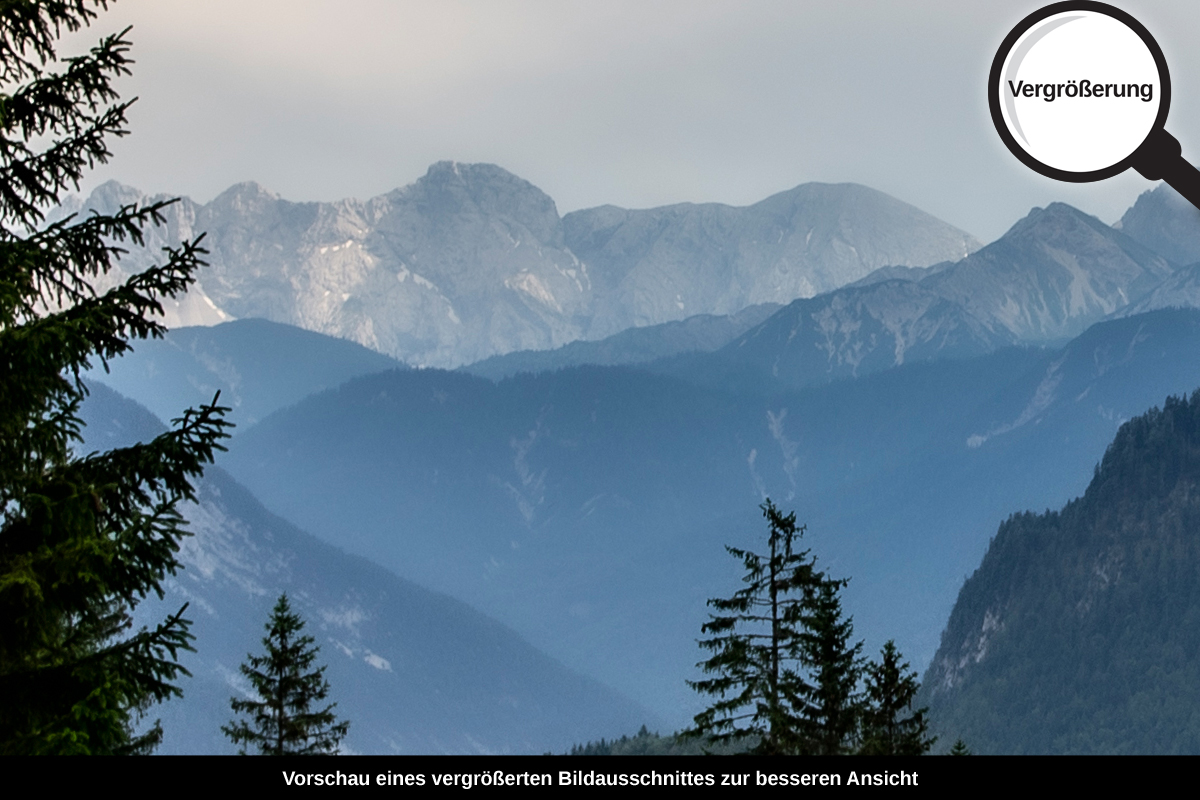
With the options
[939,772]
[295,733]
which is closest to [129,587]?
[939,772]

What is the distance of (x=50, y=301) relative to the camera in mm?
17078

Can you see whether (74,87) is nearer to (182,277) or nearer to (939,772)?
(182,277)

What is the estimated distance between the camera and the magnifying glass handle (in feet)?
22.0

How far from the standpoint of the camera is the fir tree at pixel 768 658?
28.0m

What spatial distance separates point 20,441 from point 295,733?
23.9 meters

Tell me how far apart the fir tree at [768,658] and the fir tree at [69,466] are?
15.1 m

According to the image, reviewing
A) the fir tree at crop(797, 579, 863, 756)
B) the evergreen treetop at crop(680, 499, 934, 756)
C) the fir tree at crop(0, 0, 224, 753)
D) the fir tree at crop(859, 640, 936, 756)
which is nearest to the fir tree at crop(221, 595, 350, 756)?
the evergreen treetop at crop(680, 499, 934, 756)

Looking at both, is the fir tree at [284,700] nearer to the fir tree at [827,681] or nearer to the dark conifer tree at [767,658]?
the dark conifer tree at [767,658]

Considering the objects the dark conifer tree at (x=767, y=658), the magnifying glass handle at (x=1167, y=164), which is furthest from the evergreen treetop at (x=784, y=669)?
the magnifying glass handle at (x=1167, y=164)

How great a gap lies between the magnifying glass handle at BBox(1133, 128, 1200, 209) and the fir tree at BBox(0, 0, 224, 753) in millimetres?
9977

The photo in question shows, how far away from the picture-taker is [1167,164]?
6965 mm

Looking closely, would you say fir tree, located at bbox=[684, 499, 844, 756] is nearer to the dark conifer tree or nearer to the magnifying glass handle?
the dark conifer tree

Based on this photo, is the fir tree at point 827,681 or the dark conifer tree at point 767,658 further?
the fir tree at point 827,681

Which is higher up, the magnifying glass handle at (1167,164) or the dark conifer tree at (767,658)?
the dark conifer tree at (767,658)
